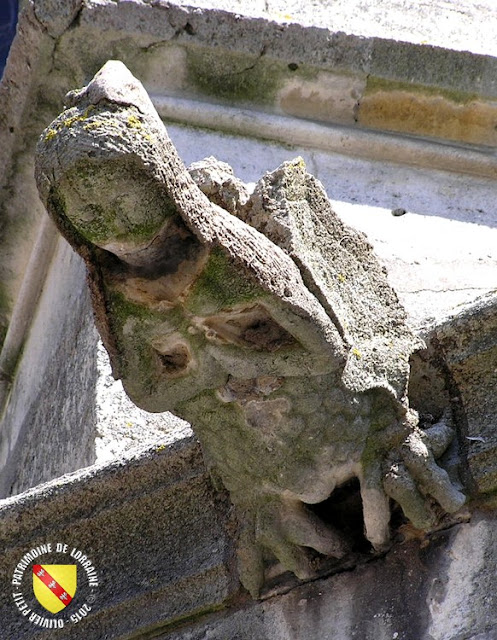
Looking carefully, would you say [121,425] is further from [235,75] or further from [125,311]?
[235,75]

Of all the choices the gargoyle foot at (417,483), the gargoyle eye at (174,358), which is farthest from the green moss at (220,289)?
the gargoyle foot at (417,483)

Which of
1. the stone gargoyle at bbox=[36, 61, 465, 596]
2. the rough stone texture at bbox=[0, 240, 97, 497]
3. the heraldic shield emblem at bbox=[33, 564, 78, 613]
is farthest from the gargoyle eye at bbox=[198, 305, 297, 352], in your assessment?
the rough stone texture at bbox=[0, 240, 97, 497]

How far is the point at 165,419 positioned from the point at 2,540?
64cm

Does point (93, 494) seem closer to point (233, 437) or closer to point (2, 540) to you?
point (2, 540)

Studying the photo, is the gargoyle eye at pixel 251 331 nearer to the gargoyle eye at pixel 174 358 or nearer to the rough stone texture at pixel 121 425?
the gargoyle eye at pixel 174 358

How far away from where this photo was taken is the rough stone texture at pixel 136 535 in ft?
10.5

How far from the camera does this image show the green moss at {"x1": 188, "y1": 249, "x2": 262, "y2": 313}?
2602 mm

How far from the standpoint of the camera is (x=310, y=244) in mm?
2871

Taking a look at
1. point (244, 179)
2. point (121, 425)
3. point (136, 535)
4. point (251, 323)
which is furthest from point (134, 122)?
point (244, 179)

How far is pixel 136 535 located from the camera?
329 centimetres

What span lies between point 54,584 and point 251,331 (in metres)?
1.01

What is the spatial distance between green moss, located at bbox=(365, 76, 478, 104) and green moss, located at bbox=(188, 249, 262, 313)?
7.53ft

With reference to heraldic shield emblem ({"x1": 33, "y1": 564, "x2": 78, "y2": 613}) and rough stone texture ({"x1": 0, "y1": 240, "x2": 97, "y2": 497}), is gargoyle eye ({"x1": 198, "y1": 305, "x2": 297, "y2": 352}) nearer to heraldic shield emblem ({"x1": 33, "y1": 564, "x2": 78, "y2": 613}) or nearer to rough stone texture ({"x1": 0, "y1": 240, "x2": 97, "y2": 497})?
heraldic shield emblem ({"x1": 33, "y1": 564, "x2": 78, "y2": 613})

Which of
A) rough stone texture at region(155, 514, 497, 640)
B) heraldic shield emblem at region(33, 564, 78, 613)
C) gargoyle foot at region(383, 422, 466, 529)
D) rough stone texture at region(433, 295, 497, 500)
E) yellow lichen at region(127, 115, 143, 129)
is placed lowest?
rough stone texture at region(155, 514, 497, 640)
